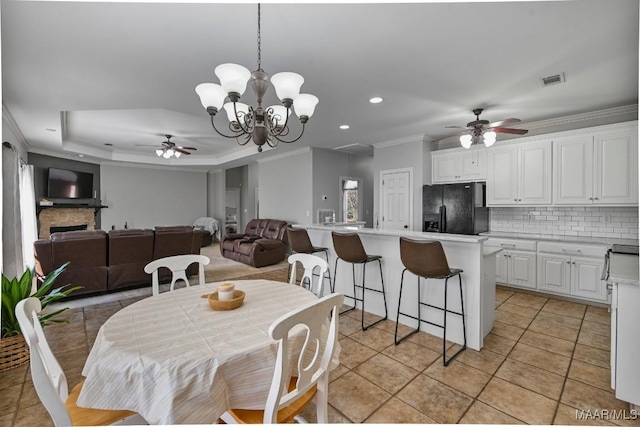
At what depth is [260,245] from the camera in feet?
19.4

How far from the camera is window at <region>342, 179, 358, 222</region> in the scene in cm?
756

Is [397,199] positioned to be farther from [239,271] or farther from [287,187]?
[239,271]

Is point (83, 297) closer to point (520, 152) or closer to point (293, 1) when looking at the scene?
point (293, 1)

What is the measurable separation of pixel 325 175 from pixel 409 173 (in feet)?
6.60

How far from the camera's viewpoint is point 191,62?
8.25 ft

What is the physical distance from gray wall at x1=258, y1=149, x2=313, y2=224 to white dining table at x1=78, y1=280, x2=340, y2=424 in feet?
16.6

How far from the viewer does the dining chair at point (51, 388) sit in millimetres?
1053

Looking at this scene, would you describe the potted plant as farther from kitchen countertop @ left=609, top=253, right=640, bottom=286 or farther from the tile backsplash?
the tile backsplash

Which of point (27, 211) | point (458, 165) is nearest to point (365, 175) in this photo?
point (458, 165)

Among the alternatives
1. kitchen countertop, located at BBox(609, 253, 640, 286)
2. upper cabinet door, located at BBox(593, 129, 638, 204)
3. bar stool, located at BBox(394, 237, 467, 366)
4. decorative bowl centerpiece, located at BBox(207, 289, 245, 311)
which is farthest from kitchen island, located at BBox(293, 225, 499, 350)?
upper cabinet door, located at BBox(593, 129, 638, 204)

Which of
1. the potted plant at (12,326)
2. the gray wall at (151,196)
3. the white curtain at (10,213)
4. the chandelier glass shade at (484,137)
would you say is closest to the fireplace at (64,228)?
the gray wall at (151,196)

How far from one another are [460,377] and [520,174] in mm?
3359

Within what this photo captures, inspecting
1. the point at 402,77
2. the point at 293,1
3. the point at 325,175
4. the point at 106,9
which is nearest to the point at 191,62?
the point at 106,9

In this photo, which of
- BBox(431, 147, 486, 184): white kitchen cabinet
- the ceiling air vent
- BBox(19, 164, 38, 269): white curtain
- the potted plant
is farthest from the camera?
BBox(19, 164, 38, 269): white curtain
